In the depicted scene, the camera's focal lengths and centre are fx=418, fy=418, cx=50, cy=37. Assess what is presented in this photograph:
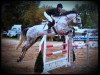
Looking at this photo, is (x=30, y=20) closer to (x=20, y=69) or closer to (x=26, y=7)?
(x=26, y=7)

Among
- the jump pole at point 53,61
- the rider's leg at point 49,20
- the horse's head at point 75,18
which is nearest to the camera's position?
the jump pole at point 53,61

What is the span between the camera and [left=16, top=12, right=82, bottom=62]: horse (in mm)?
7664

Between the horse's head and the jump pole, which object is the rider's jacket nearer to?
the horse's head

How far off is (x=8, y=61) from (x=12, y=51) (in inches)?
7.8

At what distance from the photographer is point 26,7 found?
764cm

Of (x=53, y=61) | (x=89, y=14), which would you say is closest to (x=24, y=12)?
(x=53, y=61)

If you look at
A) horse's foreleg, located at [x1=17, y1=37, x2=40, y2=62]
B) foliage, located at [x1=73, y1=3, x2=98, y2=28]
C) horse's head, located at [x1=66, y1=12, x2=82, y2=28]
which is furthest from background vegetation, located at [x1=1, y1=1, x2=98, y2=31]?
horse's foreleg, located at [x1=17, y1=37, x2=40, y2=62]

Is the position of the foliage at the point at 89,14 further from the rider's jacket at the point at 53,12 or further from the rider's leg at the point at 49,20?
the rider's leg at the point at 49,20

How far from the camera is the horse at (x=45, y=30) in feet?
25.1

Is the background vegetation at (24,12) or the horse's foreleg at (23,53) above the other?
the background vegetation at (24,12)

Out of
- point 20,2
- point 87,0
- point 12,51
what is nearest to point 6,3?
point 20,2

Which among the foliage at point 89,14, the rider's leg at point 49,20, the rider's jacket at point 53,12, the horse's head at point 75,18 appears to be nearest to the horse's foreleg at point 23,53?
the rider's leg at point 49,20

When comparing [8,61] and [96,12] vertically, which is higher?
[96,12]

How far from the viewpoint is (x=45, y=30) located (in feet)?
25.1
